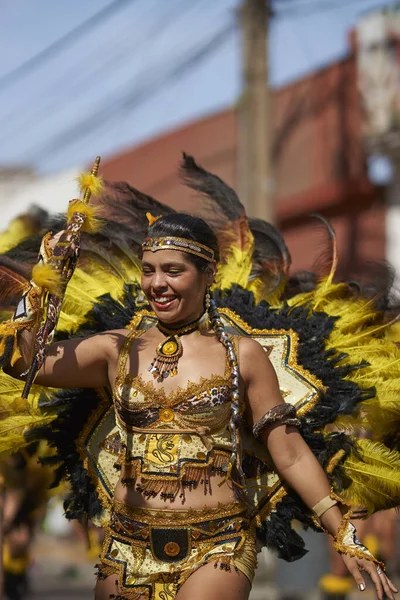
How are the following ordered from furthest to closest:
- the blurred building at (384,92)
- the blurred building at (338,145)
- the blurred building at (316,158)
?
the blurred building at (316,158) → the blurred building at (338,145) → the blurred building at (384,92)

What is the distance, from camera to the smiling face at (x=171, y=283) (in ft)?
13.9

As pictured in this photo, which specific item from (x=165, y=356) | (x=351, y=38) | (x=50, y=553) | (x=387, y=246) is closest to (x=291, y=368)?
(x=165, y=356)

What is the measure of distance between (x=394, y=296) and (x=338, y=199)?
35.2 ft

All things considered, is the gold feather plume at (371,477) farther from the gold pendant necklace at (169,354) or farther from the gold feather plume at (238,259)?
the gold feather plume at (238,259)

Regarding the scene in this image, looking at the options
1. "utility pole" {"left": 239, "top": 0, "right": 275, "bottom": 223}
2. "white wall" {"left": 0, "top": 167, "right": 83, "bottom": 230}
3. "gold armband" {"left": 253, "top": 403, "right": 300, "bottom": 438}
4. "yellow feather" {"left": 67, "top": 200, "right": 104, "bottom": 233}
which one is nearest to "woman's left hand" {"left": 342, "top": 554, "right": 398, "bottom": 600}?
"gold armband" {"left": 253, "top": 403, "right": 300, "bottom": 438}

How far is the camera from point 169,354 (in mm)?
4324

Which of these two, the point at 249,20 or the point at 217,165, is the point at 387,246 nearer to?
the point at 217,165

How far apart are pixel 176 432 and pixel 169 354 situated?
0.31 meters

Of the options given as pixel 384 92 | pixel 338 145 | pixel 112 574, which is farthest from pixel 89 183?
pixel 338 145

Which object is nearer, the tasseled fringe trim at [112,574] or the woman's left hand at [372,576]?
the woman's left hand at [372,576]

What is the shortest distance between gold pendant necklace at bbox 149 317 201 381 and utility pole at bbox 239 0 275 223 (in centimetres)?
674

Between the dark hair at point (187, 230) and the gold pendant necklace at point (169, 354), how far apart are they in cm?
26

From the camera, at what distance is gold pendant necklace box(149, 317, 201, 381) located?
4301mm

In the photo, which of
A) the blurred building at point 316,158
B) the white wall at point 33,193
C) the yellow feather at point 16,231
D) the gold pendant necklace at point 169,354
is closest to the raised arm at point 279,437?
the gold pendant necklace at point 169,354
